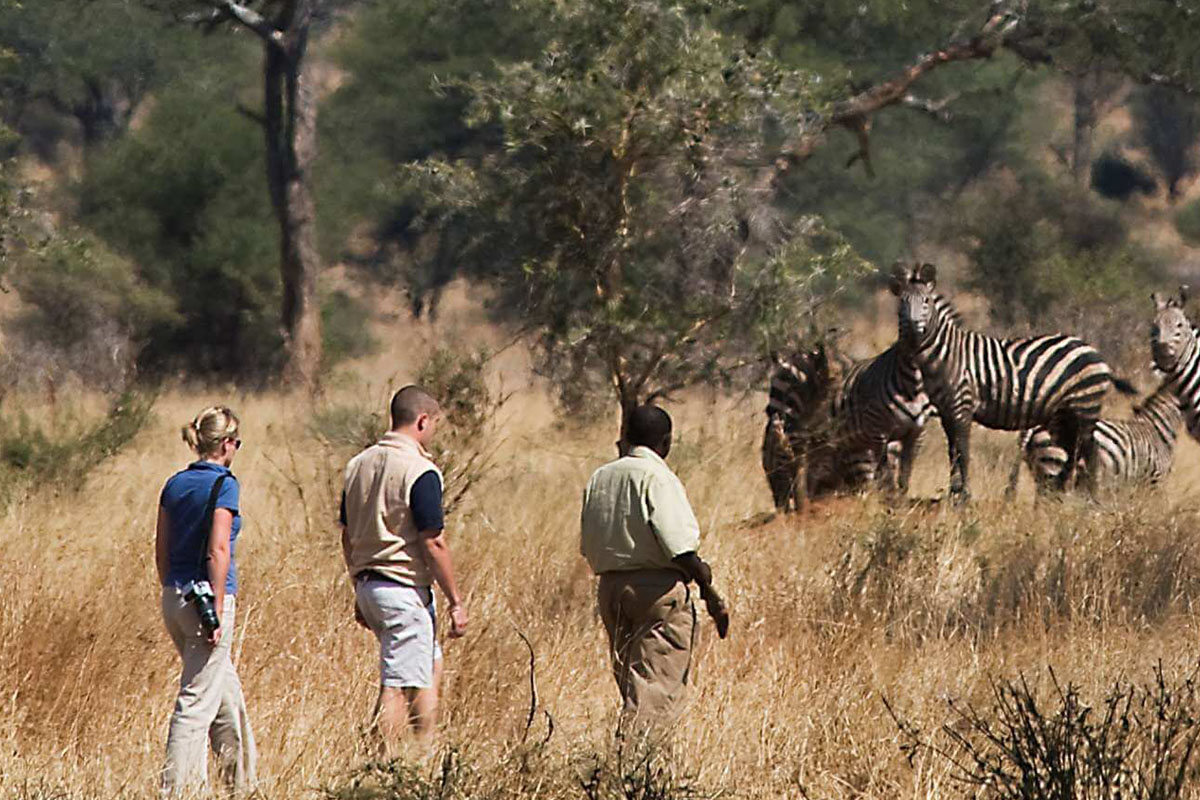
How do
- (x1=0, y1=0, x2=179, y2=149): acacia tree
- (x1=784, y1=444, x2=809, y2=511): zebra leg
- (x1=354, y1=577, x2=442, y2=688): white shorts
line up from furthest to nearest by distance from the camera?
(x1=0, y1=0, x2=179, y2=149): acacia tree, (x1=784, y1=444, x2=809, y2=511): zebra leg, (x1=354, y1=577, x2=442, y2=688): white shorts

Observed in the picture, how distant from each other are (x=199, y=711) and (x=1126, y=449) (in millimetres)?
8825

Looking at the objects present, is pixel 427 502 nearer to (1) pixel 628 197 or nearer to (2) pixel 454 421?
(2) pixel 454 421

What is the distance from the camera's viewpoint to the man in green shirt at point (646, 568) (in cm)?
685

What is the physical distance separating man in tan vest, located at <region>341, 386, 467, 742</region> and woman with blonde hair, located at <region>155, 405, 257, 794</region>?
504 mm

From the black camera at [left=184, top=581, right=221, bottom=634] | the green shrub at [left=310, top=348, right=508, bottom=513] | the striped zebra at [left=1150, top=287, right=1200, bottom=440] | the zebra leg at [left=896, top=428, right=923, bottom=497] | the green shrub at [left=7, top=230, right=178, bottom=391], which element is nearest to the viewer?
the black camera at [left=184, top=581, right=221, bottom=634]

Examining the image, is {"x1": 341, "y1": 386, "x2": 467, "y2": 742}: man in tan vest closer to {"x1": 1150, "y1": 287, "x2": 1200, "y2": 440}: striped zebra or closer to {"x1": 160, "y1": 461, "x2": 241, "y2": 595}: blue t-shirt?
{"x1": 160, "y1": 461, "x2": 241, "y2": 595}: blue t-shirt

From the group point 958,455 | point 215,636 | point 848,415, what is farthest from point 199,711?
point 958,455

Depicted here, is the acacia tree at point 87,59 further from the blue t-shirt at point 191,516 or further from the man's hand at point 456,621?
the man's hand at point 456,621

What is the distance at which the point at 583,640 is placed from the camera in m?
9.09

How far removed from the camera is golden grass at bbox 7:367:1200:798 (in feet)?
22.9

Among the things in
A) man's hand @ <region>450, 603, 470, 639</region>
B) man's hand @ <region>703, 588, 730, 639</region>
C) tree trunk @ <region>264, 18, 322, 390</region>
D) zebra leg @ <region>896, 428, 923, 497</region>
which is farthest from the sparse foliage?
tree trunk @ <region>264, 18, 322, 390</region>

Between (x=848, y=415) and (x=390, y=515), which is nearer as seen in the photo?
(x=390, y=515)

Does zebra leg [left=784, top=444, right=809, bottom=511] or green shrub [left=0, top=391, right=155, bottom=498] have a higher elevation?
zebra leg [left=784, top=444, right=809, bottom=511]

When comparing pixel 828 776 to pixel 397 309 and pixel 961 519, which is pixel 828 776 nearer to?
pixel 961 519
